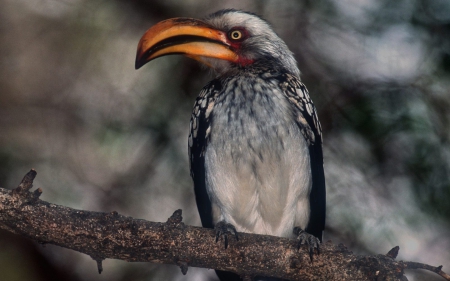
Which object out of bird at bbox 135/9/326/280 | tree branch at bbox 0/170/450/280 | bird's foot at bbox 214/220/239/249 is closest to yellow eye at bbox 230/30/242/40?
bird at bbox 135/9/326/280

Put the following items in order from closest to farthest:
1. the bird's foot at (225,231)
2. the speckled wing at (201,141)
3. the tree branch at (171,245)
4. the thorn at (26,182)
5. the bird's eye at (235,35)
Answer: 1. the thorn at (26,182)
2. the tree branch at (171,245)
3. the bird's foot at (225,231)
4. the speckled wing at (201,141)
5. the bird's eye at (235,35)

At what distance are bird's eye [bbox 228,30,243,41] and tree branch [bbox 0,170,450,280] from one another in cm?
187

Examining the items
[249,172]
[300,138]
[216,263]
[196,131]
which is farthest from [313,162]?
[216,263]

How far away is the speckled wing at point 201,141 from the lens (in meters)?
4.39

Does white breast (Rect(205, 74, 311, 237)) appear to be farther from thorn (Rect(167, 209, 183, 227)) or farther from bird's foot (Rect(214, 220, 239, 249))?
thorn (Rect(167, 209, 183, 227))

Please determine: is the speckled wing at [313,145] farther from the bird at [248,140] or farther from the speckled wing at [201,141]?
the speckled wing at [201,141]

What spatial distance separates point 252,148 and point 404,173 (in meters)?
1.37

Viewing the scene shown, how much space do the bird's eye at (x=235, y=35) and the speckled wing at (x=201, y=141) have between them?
0.50 m

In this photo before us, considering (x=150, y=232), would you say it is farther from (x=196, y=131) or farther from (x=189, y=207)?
(x=189, y=207)

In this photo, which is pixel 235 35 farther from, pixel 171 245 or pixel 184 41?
pixel 171 245

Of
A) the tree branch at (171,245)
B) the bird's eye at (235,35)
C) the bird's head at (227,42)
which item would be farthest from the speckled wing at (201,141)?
the tree branch at (171,245)

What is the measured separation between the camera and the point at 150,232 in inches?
136

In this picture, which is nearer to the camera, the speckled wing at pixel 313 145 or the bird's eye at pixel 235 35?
the speckled wing at pixel 313 145

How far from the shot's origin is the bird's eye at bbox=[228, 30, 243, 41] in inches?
191
